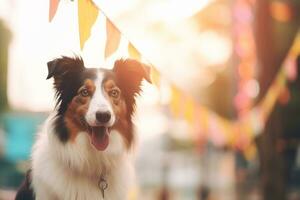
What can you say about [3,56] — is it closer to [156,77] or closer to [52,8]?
[156,77]

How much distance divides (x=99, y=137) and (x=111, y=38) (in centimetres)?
43

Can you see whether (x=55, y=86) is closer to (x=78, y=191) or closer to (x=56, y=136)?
(x=56, y=136)

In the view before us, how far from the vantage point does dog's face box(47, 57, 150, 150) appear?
1.92m

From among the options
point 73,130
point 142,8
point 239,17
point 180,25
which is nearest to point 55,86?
point 73,130

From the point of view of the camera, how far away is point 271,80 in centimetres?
659

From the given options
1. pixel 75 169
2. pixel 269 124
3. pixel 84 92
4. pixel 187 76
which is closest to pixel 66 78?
pixel 84 92

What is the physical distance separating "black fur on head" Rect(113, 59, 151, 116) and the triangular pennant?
11 cm

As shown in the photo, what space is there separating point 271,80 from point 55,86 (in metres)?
4.86

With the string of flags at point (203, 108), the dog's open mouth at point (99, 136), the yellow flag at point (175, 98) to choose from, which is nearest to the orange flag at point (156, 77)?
the string of flags at point (203, 108)

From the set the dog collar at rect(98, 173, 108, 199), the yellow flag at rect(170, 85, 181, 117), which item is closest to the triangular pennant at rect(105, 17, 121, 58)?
the dog collar at rect(98, 173, 108, 199)

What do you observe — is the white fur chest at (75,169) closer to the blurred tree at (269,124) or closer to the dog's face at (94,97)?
the dog's face at (94,97)

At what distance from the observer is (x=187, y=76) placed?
44.3 ft

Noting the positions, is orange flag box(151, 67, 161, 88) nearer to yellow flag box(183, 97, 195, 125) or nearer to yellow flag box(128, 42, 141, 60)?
yellow flag box(128, 42, 141, 60)

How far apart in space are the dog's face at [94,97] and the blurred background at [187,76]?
0.09 metres
